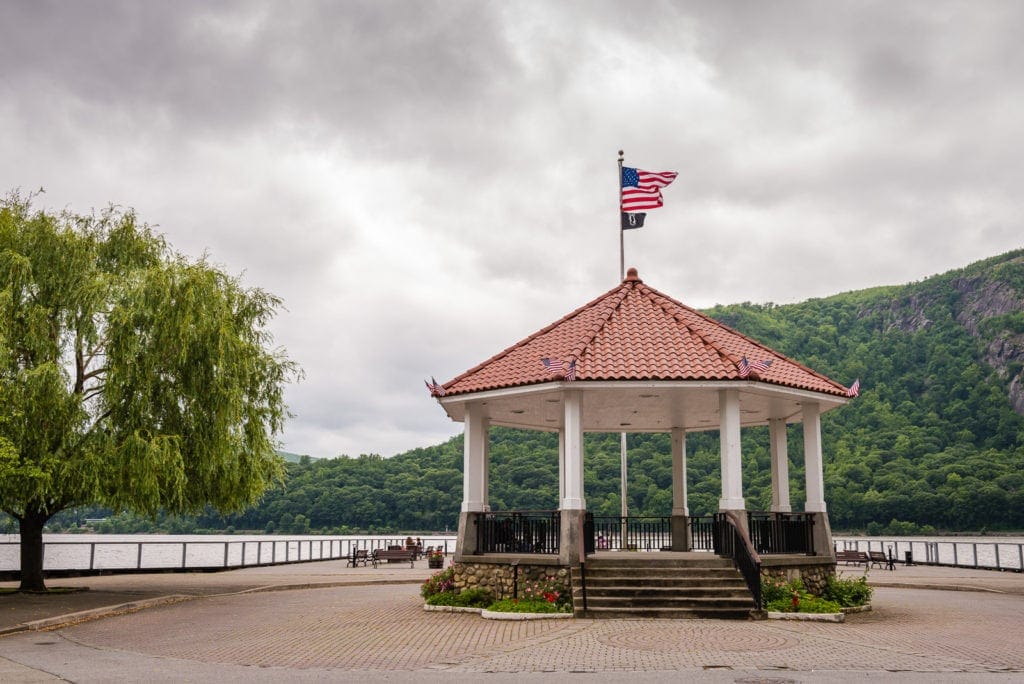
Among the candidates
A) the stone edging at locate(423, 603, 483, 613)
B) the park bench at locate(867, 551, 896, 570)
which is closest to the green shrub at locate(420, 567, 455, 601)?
the stone edging at locate(423, 603, 483, 613)

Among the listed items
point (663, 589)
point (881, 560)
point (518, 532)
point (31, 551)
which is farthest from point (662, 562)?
point (881, 560)

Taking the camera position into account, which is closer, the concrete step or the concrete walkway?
the concrete walkway

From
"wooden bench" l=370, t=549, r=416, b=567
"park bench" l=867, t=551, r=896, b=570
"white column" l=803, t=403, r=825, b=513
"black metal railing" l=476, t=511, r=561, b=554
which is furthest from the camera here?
"wooden bench" l=370, t=549, r=416, b=567

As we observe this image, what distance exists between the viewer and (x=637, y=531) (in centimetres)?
1973

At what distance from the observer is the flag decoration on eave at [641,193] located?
2048cm

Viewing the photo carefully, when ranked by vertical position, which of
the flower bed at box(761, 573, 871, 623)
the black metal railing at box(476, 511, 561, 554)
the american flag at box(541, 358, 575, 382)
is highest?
the american flag at box(541, 358, 575, 382)

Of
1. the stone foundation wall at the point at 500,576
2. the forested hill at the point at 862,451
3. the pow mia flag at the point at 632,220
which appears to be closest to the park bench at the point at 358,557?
the forested hill at the point at 862,451

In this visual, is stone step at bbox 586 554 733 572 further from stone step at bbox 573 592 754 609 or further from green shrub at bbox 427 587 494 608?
green shrub at bbox 427 587 494 608

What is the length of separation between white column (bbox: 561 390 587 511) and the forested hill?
32.4 meters

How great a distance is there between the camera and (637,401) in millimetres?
18297

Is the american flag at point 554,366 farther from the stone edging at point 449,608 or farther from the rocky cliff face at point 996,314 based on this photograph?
the rocky cliff face at point 996,314

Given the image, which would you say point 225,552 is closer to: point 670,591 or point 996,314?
point 670,591

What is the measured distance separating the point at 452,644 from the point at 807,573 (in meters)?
7.16

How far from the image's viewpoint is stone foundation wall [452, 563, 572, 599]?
1558 centimetres
